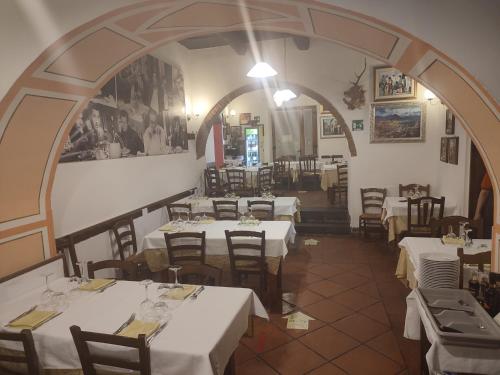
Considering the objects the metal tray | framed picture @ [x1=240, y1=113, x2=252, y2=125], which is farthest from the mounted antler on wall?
framed picture @ [x1=240, y1=113, x2=252, y2=125]

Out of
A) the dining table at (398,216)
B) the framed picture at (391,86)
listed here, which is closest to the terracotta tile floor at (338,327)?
the dining table at (398,216)

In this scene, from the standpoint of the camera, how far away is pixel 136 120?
5730 mm

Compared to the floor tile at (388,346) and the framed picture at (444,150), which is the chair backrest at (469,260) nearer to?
the floor tile at (388,346)

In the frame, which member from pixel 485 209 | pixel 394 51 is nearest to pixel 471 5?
pixel 394 51

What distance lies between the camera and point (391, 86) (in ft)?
22.7

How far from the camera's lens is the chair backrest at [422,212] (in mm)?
5390

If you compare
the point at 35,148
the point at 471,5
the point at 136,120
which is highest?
the point at 471,5

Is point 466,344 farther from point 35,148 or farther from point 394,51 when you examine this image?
point 35,148

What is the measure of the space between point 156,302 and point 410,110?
607cm

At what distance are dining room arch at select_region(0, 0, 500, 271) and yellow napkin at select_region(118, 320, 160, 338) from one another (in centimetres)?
154

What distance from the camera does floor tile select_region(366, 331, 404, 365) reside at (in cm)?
330

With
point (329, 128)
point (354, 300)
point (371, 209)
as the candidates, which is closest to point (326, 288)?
point (354, 300)

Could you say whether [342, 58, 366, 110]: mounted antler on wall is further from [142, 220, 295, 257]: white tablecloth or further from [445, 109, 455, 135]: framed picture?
[142, 220, 295, 257]: white tablecloth

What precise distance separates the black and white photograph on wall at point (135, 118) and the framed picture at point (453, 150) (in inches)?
188
